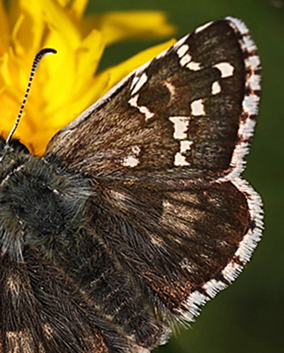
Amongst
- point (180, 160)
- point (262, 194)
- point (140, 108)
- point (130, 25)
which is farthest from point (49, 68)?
point (262, 194)

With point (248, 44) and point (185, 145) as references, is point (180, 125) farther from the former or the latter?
point (248, 44)

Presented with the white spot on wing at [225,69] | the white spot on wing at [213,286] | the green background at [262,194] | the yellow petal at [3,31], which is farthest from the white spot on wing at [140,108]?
the green background at [262,194]

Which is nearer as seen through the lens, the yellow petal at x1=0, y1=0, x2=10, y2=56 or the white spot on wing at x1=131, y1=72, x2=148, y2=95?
the white spot on wing at x1=131, y1=72, x2=148, y2=95

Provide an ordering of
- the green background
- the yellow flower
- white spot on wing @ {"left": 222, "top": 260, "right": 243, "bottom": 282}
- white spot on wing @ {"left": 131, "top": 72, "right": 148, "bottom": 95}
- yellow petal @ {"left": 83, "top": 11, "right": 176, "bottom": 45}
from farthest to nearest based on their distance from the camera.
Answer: the green background → yellow petal @ {"left": 83, "top": 11, "right": 176, "bottom": 45} → the yellow flower → white spot on wing @ {"left": 222, "top": 260, "right": 243, "bottom": 282} → white spot on wing @ {"left": 131, "top": 72, "right": 148, "bottom": 95}

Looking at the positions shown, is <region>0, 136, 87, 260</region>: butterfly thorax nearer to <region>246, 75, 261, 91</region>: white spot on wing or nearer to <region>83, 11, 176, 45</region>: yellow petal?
<region>246, 75, 261, 91</region>: white spot on wing

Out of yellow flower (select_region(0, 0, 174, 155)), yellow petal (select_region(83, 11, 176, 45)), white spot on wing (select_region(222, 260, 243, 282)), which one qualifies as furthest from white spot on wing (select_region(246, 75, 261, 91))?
yellow petal (select_region(83, 11, 176, 45))

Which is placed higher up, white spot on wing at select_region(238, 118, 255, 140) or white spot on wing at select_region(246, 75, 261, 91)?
white spot on wing at select_region(246, 75, 261, 91)

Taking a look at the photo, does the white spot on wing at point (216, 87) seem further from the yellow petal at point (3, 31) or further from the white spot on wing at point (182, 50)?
the yellow petal at point (3, 31)

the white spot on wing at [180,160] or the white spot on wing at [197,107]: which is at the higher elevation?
the white spot on wing at [197,107]
